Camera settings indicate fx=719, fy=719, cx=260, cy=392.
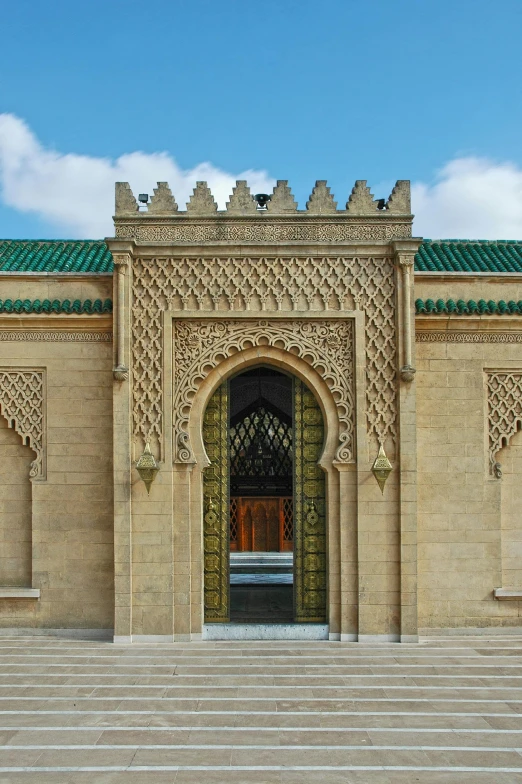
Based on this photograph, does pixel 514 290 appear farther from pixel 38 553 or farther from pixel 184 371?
pixel 38 553

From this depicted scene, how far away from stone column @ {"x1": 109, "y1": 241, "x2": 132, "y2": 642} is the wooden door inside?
746 cm

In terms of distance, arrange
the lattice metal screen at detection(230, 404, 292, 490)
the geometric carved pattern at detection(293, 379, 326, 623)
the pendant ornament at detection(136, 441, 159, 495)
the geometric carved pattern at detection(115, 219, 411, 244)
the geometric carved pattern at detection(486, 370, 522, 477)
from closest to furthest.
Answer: the pendant ornament at detection(136, 441, 159, 495) → the geometric carved pattern at detection(115, 219, 411, 244) → the geometric carved pattern at detection(293, 379, 326, 623) → the geometric carved pattern at detection(486, 370, 522, 477) → the lattice metal screen at detection(230, 404, 292, 490)

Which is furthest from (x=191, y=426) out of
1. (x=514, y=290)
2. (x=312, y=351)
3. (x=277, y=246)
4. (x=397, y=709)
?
(x=514, y=290)

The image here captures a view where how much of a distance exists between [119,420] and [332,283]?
323cm

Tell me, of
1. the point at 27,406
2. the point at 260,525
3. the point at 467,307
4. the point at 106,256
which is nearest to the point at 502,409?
the point at 467,307

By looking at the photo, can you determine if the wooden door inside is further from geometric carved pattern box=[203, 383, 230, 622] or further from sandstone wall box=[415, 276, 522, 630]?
sandstone wall box=[415, 276, 522, 630]

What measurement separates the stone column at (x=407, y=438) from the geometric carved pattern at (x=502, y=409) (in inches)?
48.7

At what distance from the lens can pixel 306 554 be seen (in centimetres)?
941

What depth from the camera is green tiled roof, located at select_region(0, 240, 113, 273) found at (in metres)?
10.1

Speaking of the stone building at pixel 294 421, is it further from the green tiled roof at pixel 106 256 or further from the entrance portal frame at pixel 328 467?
the green tiled roof at pixel 106 256

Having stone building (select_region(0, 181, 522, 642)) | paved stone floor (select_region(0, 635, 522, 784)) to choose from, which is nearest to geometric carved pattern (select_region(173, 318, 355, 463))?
stone building (select_region(0, 181, 522, 642))

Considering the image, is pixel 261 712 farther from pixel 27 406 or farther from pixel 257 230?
pixel 257 230

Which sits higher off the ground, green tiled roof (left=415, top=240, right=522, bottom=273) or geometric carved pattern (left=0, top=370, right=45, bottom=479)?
green tiled roof (left=415, top=240, right=522, bottom=273)

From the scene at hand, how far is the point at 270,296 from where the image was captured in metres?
9.22
